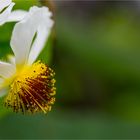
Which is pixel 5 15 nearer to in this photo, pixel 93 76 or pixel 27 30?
pixel 27 30

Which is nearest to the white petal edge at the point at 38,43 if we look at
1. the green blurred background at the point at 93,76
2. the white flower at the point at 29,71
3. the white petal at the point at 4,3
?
the white flower at the point at 29,71

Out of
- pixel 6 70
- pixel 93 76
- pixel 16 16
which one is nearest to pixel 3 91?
pixel 6 70

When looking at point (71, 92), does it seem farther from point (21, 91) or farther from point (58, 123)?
point (21, 91)

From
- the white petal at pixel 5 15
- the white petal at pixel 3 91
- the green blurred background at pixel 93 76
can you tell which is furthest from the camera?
the green blurred background at pixel 93 76

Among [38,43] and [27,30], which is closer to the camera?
[27,30]

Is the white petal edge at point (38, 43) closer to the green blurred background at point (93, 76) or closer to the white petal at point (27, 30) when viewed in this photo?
the white petal at point (27, 30)
